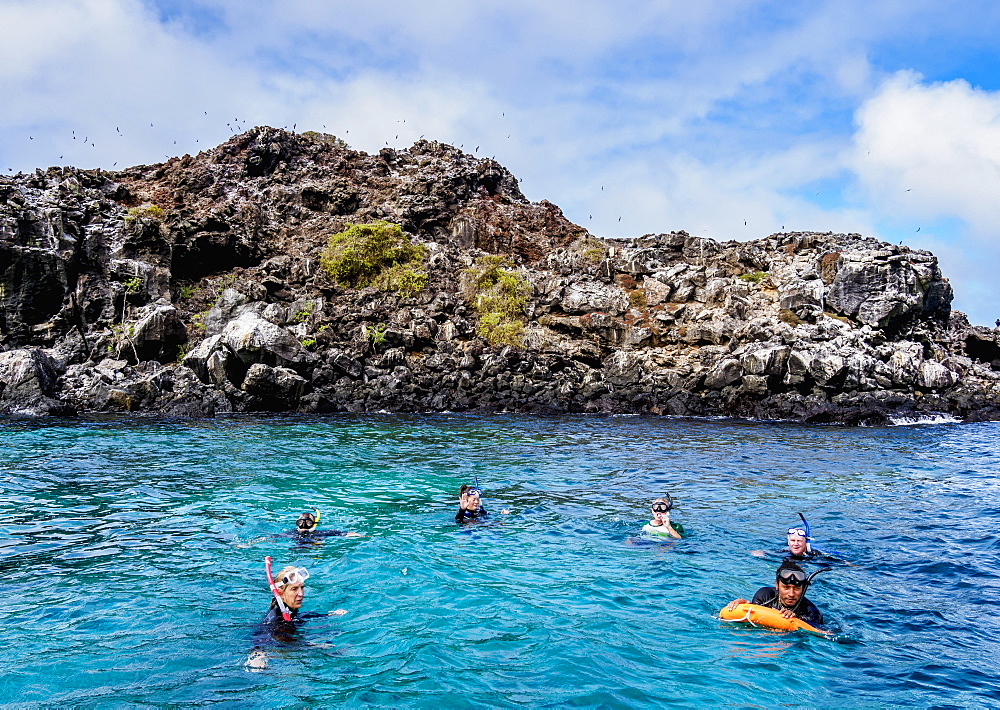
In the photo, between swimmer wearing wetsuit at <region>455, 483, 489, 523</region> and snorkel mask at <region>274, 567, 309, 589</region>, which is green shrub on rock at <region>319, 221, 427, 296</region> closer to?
swimmer wearing wetsuit at <region>455, 483, 489, 523</region>

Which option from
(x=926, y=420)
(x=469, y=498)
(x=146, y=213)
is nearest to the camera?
(x=469, y=498)

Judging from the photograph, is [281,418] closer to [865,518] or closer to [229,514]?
[229,514]

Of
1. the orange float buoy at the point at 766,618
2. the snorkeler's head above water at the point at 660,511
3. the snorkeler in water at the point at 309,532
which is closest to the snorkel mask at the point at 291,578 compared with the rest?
the snorkeler in water at the point at 309,532

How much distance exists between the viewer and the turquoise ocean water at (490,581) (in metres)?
6.59

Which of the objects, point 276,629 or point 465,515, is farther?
point 465,515

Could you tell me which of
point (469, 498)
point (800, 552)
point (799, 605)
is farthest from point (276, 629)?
point (800, 552)

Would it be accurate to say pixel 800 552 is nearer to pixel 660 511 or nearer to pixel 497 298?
pixel 660 511

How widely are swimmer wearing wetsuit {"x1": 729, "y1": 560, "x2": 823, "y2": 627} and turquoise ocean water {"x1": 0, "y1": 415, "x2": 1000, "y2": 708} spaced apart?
349mm

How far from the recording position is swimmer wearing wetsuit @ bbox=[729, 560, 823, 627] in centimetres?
786

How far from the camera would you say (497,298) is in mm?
41312

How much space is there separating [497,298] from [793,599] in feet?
112

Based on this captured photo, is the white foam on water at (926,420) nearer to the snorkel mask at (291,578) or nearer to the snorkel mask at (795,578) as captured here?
the snorkel mask at (795,578)

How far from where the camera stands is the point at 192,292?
40.1 meters

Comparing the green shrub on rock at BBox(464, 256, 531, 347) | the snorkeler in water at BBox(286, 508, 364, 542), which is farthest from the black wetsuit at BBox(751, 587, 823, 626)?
the green shrub on rock at BBox(464, 256, 531, 347)
